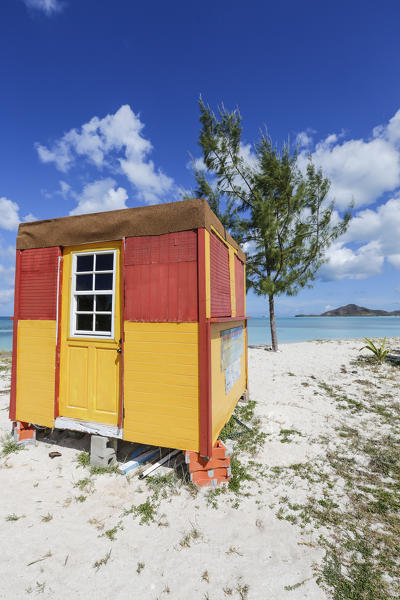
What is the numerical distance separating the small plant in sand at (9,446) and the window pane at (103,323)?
240 cm

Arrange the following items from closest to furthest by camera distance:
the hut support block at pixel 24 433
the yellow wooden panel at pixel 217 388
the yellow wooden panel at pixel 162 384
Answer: the yellow wooden panel at pixel 162 384
the yellow wooden panel at pixel 217 388
the hut support block at pixel 24 433

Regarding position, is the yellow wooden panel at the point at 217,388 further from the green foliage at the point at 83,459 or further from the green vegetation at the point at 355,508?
the green foliage at the point at 83,459

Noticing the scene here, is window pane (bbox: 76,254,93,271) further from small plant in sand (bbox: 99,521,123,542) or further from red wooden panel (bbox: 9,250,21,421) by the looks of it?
small plant in sand (bbox: 99,521,123,542)

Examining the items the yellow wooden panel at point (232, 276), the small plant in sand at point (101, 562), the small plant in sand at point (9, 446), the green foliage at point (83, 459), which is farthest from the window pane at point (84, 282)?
the small plant in sand at point (101, 562)

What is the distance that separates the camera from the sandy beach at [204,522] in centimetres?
218

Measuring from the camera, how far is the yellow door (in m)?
3.94

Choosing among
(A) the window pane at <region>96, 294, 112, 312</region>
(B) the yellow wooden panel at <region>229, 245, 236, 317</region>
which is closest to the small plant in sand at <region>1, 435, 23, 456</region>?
(A) the window pane at <region>96, 294, 112, 312</region>

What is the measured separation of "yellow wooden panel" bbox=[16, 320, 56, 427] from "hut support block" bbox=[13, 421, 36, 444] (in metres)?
0.16

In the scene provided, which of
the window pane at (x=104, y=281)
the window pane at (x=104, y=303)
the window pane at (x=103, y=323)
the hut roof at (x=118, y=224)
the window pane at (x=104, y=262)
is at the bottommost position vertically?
the window pane at (x=103, y=323)

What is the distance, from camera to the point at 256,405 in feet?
20.3

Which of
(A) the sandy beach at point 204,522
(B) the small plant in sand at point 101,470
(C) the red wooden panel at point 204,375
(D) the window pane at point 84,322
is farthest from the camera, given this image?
(D) the window pane at point 84,322

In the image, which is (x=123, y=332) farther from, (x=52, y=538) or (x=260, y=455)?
(x=260, y=455)

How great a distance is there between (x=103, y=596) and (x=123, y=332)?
256cm

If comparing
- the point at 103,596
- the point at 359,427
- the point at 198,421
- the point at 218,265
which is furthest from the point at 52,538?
the point at 359,427
